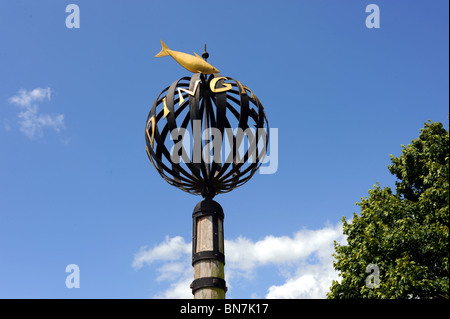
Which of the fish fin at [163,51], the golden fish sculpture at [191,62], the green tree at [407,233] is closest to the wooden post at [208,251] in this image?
the golden fish sculpture at [191,62]

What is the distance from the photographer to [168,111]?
26.6 feet

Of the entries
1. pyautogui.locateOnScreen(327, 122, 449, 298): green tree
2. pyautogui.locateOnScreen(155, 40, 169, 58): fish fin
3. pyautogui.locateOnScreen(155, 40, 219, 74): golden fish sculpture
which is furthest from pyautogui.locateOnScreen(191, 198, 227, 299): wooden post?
pyautogui.locateOnScreen(327, 122, 449, 298): green tree

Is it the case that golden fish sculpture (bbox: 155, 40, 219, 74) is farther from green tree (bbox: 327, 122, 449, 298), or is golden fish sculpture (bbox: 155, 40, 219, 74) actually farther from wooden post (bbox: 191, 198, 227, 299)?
green tree (bbox: 327, 122, 449, 298)

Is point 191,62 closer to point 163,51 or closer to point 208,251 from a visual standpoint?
point 163,51

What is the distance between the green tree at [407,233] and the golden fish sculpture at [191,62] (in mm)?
11381

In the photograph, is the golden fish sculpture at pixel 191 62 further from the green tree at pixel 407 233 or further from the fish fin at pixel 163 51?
the green tree at pixel 407 233

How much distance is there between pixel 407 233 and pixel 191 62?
39.6ft

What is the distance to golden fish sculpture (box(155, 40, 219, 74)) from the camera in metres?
8.34

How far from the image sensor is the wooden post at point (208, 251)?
7.12 m

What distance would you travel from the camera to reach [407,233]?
1672 cm
